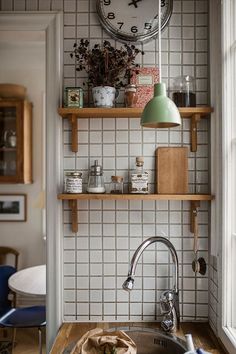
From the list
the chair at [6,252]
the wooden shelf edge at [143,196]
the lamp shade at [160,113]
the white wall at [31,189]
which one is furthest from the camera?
the white wall at [31,189]

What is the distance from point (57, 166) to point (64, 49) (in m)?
0.54

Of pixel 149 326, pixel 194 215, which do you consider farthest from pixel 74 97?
pixel 149 326

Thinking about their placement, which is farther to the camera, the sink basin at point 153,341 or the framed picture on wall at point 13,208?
the framed picture on wall at point 13,208

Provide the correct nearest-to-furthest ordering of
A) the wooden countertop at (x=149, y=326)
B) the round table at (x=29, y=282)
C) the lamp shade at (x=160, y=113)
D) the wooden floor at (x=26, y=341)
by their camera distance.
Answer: the lamp shade at (x=160, y=113), the wooden countertop at (x=149, y=326), the round table at (x=29, y=282), the wooden floor at (x=26, y=341)

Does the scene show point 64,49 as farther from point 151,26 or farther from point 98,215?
point 98,215

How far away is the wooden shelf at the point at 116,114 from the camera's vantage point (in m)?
1.52

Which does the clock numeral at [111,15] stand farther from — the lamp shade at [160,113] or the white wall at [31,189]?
the white wall at [31,189]

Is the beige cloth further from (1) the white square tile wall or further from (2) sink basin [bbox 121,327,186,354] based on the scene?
(1) the white square tile wall

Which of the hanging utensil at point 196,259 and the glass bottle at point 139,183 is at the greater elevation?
the glass bottle at point 139,183

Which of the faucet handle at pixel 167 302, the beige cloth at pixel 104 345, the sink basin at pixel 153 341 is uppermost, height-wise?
the faucet handle at pixel 167 302

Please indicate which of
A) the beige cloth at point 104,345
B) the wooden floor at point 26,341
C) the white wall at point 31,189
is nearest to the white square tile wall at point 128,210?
the beige cloth at point 104,345

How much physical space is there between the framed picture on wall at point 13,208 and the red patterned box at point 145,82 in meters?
2.66

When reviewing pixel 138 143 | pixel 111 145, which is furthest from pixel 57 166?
pixel 138 143

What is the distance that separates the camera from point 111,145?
1681 millimetres
